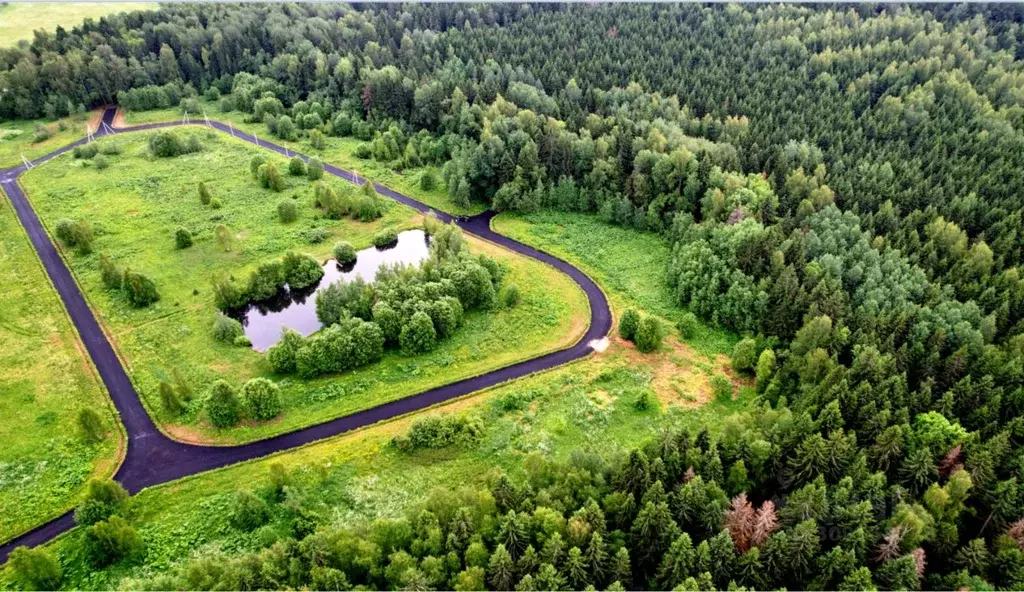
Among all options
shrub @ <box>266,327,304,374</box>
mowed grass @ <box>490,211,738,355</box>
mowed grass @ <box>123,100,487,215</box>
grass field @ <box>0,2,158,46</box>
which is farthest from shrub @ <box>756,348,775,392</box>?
grass field @ <box>0,2,158,46</box>

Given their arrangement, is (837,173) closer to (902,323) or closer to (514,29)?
(902,323)

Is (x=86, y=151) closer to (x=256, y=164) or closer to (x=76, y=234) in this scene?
(x=256, y=164)

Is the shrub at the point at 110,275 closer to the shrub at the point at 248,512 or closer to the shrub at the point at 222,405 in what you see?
the shrub at the point at 222,405

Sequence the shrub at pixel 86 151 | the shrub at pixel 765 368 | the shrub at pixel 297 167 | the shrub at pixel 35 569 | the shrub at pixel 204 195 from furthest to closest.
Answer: the shrub at pixel 86 151
the shrub at pixel 297 167
the shrub at pixel 204 195
the shrub at pixel 765 368
the shrub at pixel 35 569

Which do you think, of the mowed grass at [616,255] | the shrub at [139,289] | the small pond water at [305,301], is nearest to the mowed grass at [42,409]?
the shrub at [139,289]

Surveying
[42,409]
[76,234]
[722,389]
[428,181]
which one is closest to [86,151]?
[76,234]

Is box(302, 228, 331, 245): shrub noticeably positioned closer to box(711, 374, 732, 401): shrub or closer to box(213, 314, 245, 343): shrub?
box(213, 314, 245, 343): shrub
